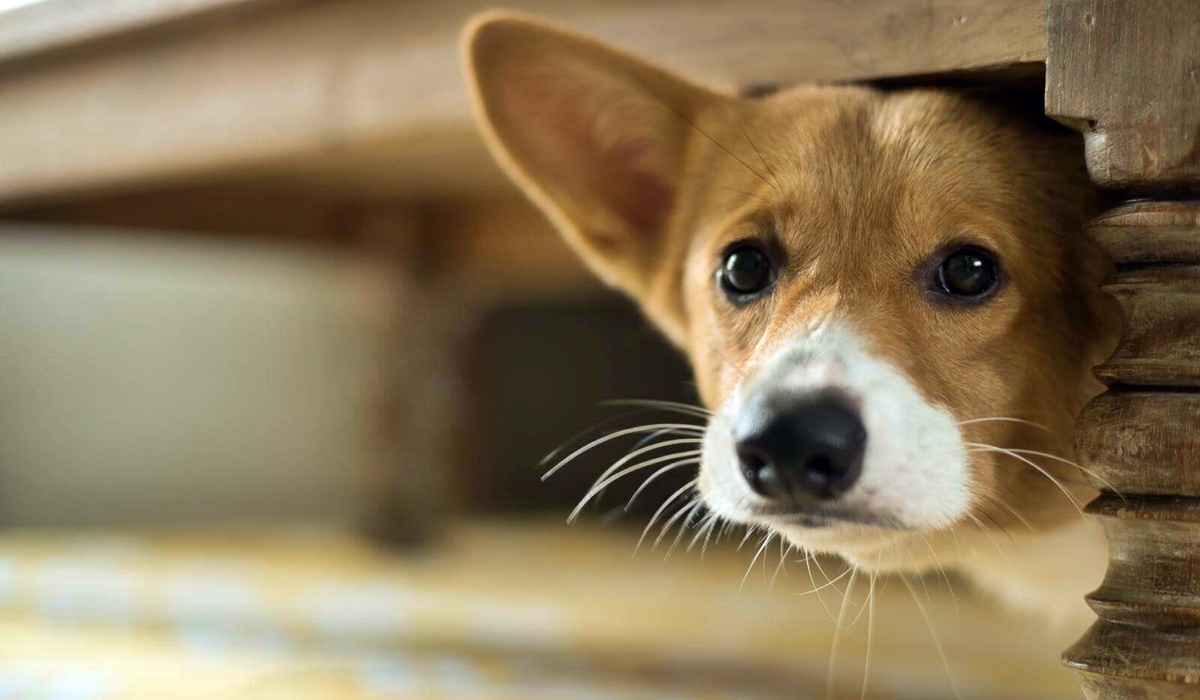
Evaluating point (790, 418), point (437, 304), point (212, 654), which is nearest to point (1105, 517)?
point (790, 418)

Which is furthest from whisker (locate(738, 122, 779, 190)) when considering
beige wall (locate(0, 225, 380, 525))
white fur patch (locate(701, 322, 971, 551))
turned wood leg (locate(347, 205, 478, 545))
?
beige wall (locate(0, 225, 380, 525))

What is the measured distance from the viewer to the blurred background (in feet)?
5.14

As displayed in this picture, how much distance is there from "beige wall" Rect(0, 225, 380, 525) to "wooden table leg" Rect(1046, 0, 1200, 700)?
2.37m

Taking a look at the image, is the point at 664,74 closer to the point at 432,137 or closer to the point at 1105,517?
the point at 432,137

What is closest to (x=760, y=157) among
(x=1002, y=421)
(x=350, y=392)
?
(x=1002, y=421)

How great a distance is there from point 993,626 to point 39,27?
203 cm

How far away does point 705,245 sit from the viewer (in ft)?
4.54

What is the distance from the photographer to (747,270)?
129 centimetres

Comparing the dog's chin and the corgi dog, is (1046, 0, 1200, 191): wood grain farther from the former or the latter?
the dog's chin

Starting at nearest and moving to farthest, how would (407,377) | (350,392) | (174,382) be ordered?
1. (407,377)
2. (174,382)
3. (350,392)

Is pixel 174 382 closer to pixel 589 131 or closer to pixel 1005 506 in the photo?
pixel 589 131

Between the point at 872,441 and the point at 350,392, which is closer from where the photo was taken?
the point at 872,441

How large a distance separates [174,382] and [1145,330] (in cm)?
319

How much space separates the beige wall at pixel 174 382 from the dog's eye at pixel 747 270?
1.91 m
